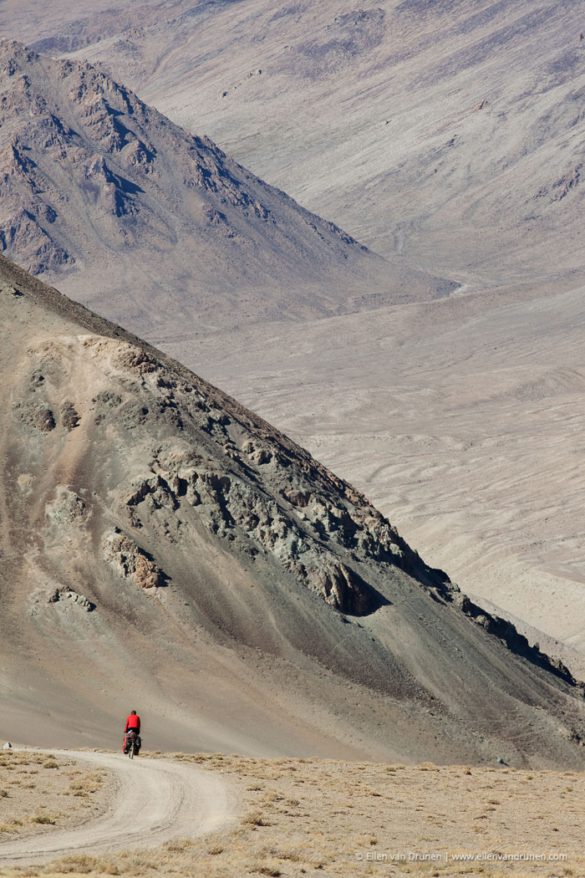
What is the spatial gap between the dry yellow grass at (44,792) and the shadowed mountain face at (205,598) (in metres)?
11.0

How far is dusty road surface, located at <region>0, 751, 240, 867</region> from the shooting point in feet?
58.3

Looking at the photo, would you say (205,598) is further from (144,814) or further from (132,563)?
(144,814)

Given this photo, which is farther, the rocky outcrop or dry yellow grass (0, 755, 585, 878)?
the rocky outcrop

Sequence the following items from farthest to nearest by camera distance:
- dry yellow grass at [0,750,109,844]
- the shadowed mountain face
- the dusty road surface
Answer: the shadowed mountain face < dry yellow grass at [0,750,109,844] < the dusty road surface

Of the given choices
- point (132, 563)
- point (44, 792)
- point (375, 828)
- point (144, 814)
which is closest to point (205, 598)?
point (132, 563)

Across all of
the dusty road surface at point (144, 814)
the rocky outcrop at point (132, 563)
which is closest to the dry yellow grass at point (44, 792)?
the dusty road surface at point (144, 814)

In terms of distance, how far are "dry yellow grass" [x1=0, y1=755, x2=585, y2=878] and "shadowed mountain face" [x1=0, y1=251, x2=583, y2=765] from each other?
9.24 metres

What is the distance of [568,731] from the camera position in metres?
45.0

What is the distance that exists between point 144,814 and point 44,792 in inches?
70.8

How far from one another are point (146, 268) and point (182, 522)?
15686cm

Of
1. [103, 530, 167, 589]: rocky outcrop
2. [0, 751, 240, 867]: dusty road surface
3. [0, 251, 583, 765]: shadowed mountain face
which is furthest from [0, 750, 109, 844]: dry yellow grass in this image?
[103, 530, 167, 589]: rocky outcrop

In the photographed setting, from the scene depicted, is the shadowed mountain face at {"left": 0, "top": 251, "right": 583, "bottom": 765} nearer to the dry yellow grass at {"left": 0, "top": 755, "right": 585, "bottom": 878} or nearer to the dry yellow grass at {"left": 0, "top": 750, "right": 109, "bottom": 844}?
the dry yellow grass at {"left": 0, "top": 755, "right": 585, "bottom": 878}

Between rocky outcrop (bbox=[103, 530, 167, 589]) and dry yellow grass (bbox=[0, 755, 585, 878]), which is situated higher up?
rocky outcrop (bbox=[103, 530, 167, 589])

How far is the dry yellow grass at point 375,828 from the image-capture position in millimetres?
17766
